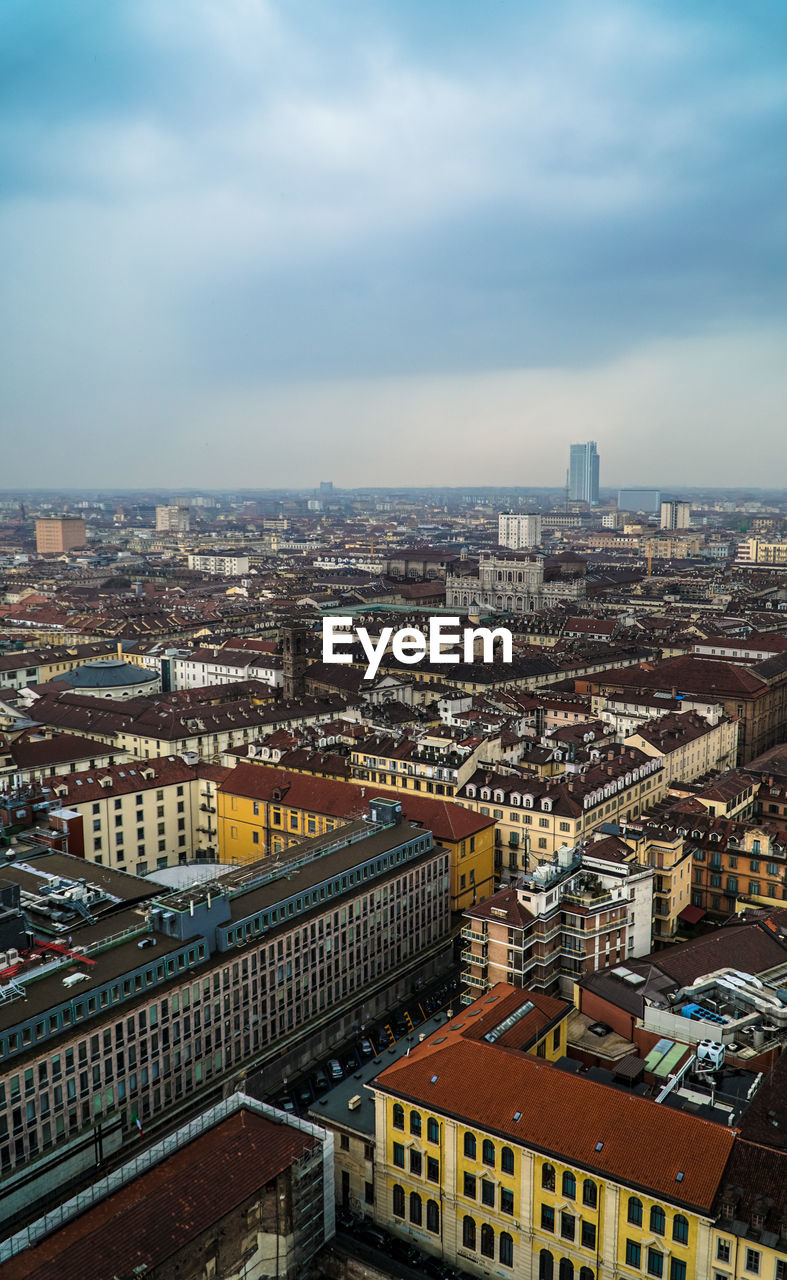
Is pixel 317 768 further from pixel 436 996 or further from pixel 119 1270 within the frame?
pixel 119 1270

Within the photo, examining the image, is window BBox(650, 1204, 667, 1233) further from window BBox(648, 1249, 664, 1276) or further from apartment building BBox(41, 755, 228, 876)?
apartment building BBox(41, 755, 228, 876)

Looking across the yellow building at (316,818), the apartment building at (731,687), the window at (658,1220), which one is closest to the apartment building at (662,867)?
the yellow building at (316,818)

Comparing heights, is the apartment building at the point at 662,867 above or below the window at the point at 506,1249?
above

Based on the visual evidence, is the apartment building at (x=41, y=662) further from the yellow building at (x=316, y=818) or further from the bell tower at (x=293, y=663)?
the yellow building at (x=316, y=818)

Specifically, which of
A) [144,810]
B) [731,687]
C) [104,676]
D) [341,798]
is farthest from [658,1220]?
[104,676]

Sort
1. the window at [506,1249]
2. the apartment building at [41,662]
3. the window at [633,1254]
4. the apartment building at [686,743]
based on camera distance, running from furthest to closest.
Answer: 1. the apartment building at [41,662]
2. the apartment building at [686,743]
3. the window at [506,1249]
4. the window at [633,1254]

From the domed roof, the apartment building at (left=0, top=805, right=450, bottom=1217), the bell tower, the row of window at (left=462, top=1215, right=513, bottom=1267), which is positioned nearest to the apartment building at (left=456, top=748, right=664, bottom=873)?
the apartment building at (left=0, top=805, right=450, bottom=1217)
